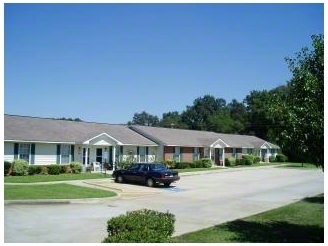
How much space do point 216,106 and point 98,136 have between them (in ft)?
338

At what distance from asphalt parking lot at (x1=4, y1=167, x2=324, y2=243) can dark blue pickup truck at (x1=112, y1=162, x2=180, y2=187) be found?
0.68 meters

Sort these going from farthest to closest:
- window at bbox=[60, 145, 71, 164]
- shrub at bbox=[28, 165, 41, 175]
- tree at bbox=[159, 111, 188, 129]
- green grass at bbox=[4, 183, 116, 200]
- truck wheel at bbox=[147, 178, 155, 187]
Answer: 1. tree at bbox=[159, 111, 188, 129]
2. window at bbox=[60, 145, 71, 164]
3. shrub at bbox=[28, 165, 41, 175]
4. truck wheel at bbox=[147, 178, 155, 187]
5. green grass at bbox=[4, 183, 116, 200]

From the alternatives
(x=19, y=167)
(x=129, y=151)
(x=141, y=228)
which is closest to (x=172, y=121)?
(x=129, y=151)

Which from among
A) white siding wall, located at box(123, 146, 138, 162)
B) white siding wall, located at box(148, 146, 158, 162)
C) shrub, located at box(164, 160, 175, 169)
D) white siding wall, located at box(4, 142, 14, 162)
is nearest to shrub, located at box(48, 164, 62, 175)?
white siding wall, located at box(4, 142, 14, 162)

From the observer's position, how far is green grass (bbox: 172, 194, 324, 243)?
11.9m

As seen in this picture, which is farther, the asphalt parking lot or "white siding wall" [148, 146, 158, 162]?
"white siding wall" [148, 146, 158, 162]

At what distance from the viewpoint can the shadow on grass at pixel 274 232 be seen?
11.9m

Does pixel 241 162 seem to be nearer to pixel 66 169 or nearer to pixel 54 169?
pixel 66 169

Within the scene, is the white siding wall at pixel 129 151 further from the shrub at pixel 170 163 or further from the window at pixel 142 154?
the shrub at pixel 170 163

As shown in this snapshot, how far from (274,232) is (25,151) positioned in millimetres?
24080

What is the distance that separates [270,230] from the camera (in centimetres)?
1343

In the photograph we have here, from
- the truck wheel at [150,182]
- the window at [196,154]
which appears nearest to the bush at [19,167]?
the truck wheel at [150,182]

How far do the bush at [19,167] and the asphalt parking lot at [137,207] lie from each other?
570 cm

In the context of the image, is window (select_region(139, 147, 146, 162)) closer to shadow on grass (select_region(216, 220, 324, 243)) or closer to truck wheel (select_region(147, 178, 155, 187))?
truck wheel (select_region(147, 178, 155, 187))
